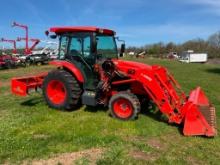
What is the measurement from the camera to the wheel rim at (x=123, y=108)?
8820 millimetres

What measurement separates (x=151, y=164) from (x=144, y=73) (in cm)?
314

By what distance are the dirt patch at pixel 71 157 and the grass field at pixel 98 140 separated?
0.06ft

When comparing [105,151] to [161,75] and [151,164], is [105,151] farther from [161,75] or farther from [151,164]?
[161,75]

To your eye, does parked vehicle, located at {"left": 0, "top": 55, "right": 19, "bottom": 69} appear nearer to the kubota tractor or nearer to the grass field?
the kubota tractor

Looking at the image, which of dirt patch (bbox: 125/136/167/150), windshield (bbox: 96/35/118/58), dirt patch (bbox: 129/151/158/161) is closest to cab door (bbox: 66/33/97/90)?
windshield (bbox: 96/35/118/58)

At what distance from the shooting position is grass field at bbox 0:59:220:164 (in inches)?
254

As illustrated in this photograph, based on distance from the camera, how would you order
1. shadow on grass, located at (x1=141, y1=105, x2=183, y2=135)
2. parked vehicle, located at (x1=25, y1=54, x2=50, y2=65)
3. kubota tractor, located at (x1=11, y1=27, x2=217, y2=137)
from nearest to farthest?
1. kubota tractor, located at (x1=11, y1=27, x2=217, y2=137)
2. shadow on grass, located at (x1=141, y1=105, x2=183, y2=135)
3. parked vehicle, located at (x1=25, y1=54, x2=50, y2=65)

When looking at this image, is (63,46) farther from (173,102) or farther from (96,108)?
(173,102)

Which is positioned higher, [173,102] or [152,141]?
[173,102]

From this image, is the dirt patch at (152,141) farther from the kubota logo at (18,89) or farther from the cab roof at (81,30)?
the kubota logo at (18,89)

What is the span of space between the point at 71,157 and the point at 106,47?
14.7 ft

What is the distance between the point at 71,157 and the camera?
6.44m

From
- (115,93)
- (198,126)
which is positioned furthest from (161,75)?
(198,126)

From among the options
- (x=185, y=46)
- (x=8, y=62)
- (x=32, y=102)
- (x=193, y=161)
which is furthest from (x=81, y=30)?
(x=185, y=46)
